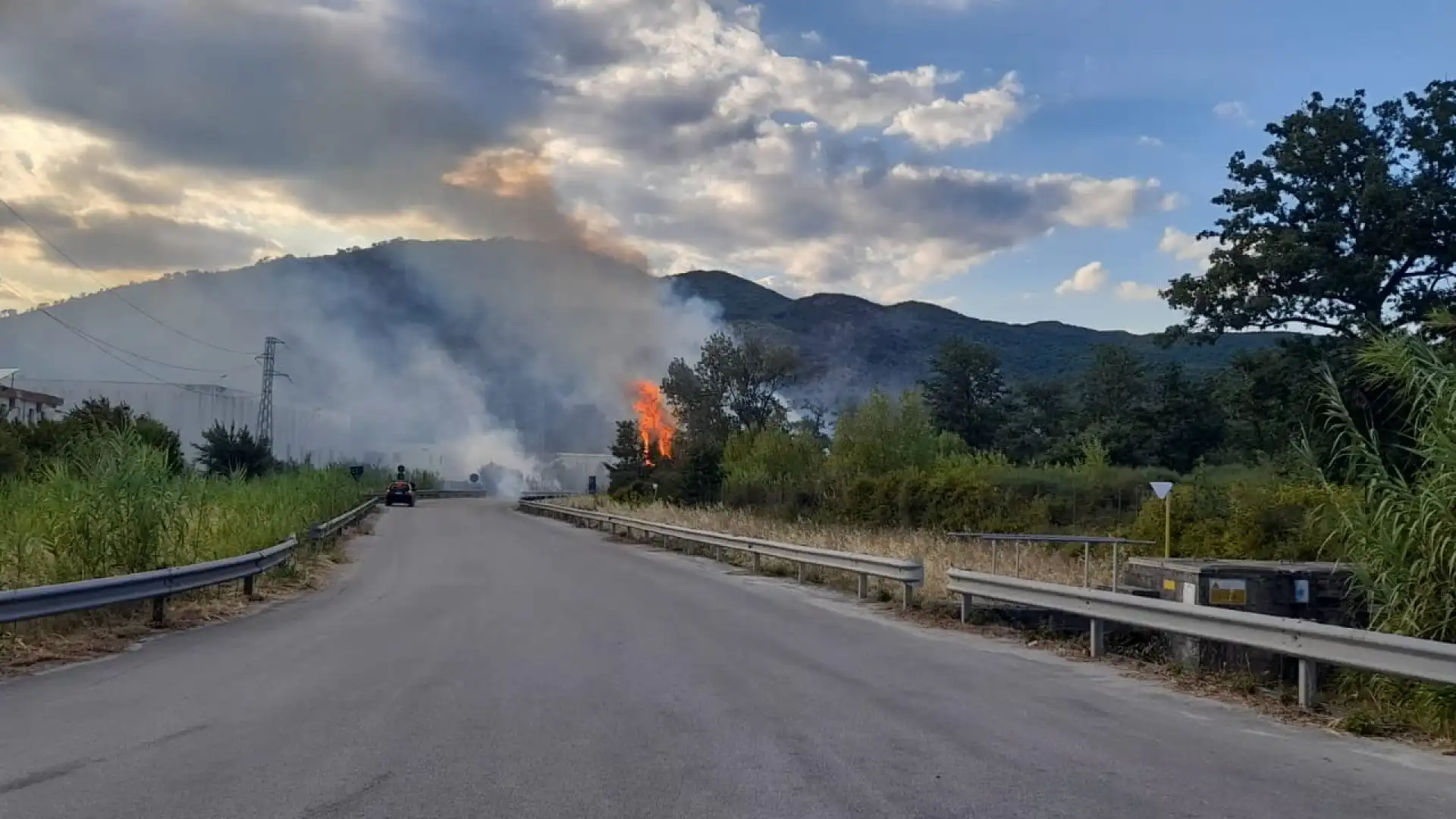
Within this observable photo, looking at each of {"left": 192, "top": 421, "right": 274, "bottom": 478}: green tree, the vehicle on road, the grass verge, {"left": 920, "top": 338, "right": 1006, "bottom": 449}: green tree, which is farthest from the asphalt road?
the vehicle on road

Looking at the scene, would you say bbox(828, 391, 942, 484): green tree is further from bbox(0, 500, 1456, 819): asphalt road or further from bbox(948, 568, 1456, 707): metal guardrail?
bbox(0, 500, 1456, 819): asphalt road

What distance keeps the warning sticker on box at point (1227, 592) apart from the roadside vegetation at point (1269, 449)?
1039 millimetres

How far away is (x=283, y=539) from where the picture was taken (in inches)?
849

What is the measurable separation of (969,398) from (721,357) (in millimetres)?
17368

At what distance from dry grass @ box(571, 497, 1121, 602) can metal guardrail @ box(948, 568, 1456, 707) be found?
2.30m

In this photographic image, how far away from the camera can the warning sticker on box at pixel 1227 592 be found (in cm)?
1146

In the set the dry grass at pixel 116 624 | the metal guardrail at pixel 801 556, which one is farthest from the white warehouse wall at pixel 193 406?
the dry grass at pixel 116 624

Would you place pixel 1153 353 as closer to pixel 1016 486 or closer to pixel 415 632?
pixel 1016 486

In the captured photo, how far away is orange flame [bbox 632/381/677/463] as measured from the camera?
201ft

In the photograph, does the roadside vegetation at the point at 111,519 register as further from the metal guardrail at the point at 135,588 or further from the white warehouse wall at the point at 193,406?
the white warehouse wall at the point at 193,406

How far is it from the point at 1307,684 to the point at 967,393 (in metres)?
72.7

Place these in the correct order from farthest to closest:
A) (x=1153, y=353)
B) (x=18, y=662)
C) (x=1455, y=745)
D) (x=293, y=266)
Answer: (x=293, y=266), (x=1153, y=353), (x=18, y=662), (x=1455, y=745)

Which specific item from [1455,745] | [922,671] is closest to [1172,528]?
[922,671]

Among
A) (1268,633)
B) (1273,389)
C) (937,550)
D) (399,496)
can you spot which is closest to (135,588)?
(1268,633)
